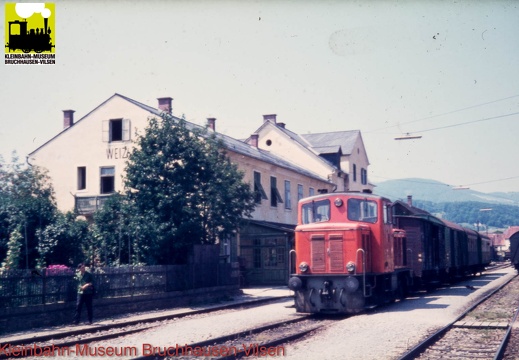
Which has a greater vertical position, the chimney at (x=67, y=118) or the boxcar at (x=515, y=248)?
the chimney at (x=67, y=118)

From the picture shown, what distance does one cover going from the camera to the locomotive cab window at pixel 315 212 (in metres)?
17.0

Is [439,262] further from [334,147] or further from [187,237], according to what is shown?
[334,147]

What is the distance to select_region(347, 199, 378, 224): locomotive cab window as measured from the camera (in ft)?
55.0

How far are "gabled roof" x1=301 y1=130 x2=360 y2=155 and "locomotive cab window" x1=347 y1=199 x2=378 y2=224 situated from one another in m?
30.3

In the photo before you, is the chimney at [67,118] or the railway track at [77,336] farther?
the chimney at [67,118]

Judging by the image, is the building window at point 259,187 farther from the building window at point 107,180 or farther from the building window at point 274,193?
the building window at point 107,180

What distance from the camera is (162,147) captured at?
20734 mm

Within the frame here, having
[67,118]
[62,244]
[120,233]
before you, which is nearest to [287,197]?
[67,118]

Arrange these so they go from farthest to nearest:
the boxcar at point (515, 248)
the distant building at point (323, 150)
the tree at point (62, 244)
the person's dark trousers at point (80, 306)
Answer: the distant building at point (323, 150) → the boxcar at point (515, 248) → the tree at point (62, 244) → the person's dark trousers at point (80, 306)

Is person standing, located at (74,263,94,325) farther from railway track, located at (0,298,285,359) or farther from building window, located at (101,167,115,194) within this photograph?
building window, located at (101,167,115,194)

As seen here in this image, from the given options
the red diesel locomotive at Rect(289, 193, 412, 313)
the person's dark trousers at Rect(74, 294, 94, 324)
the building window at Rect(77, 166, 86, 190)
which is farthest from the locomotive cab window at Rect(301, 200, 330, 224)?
the building window at Rect(77, 166, 86, 190)

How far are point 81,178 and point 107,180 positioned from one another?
5.45 ft

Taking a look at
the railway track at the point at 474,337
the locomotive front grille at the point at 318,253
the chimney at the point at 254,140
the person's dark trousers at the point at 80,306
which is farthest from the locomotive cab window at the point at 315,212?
the chimney at the point at 254,140

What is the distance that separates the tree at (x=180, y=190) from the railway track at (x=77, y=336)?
390 cm
